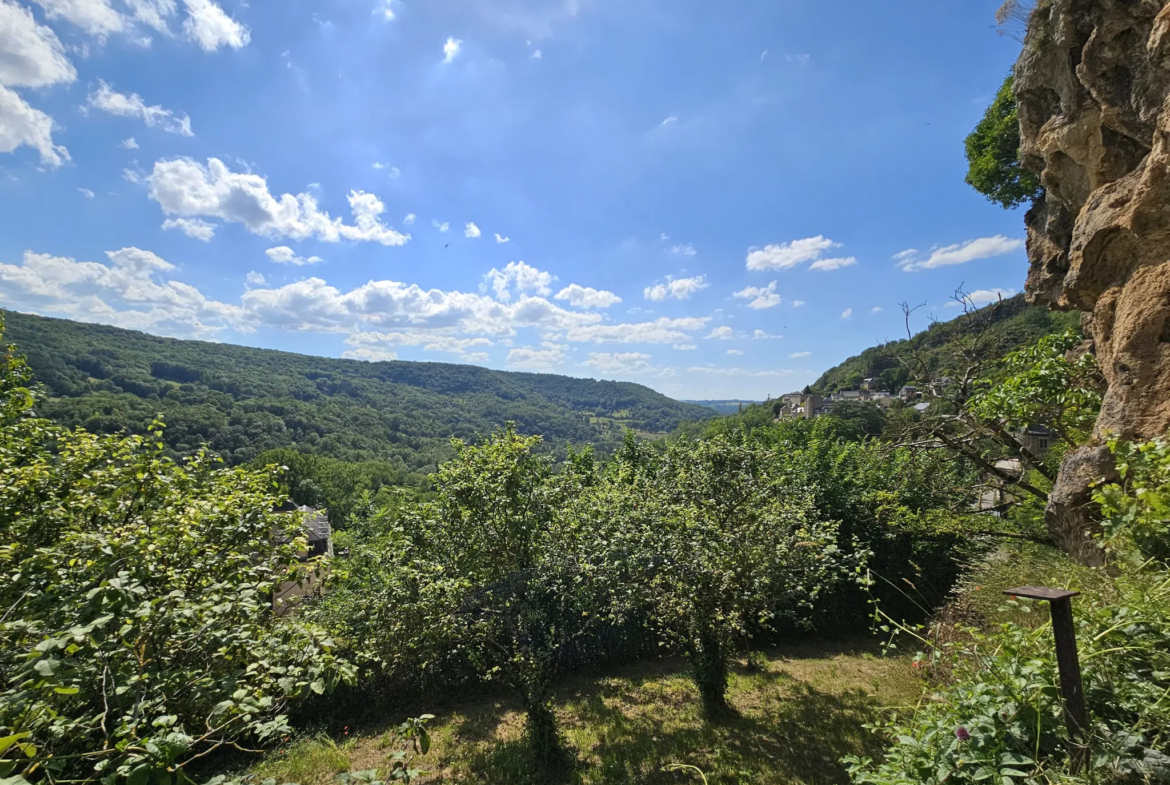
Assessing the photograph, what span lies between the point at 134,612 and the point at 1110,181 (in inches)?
436

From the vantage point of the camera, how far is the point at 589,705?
947 centimetres

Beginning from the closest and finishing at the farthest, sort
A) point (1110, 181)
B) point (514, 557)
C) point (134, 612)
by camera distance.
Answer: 1. point (134, 612)
2. point (1110, 181)
3. point (514, 557)

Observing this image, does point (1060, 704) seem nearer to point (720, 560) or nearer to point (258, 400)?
point (720, 560)

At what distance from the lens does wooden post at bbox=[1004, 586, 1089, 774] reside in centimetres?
211

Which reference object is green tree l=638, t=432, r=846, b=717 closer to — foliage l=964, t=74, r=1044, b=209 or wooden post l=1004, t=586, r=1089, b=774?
wooden post l=1004, t=586, r=1089, b=774

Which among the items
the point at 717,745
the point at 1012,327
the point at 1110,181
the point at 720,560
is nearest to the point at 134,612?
the point at 720,560

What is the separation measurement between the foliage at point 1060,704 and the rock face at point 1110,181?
281 cm

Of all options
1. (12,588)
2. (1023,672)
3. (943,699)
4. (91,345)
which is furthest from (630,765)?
(91,345)

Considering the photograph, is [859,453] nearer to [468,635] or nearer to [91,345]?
[468,635]

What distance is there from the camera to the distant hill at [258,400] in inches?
2805

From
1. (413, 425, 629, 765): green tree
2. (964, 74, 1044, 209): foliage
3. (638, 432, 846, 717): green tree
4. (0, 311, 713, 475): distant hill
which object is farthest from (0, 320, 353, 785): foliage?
(0, 311, 713, 475): distant hill

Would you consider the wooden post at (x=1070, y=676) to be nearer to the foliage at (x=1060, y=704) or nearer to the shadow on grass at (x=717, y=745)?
the foliage at (x=1060, y=704)

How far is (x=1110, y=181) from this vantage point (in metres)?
6.48

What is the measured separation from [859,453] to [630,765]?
37.9 ft
